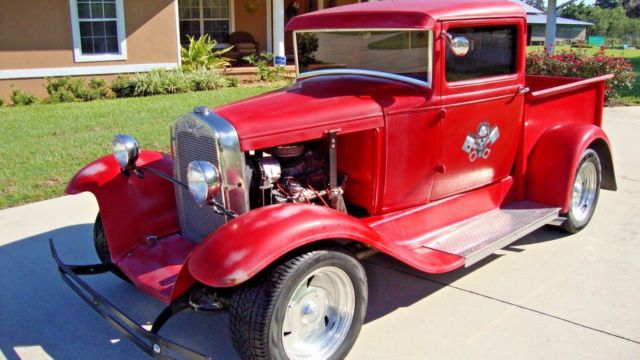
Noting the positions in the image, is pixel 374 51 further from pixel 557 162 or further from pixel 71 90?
pixel 71 90

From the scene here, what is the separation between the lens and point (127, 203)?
3992mm

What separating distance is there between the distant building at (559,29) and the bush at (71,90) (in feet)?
104

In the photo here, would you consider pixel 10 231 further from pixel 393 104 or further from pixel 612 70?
pixel 612 70

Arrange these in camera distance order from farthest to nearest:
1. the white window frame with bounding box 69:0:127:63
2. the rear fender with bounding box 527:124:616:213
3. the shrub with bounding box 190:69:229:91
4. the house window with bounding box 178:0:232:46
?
the house window with bounding box 178:0:232:46, the shrub with bounding box 190:69:229:91, the white window frame with bounding box 69:0:127:63, the rear fender with bounding box 527:124:616:213

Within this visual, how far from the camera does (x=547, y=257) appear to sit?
4609 millimetres

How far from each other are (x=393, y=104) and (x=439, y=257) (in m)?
1.00

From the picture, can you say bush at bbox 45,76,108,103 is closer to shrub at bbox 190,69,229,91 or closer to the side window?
shrub at bbox 190,69,229,91

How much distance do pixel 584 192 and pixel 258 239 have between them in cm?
361

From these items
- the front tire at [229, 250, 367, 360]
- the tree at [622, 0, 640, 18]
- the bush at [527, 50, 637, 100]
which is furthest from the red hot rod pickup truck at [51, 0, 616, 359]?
the tree at [622, 0, 640, 18]

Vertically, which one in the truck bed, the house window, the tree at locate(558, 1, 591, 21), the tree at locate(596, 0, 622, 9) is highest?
the tree at locate(596, 0, 622, 9)

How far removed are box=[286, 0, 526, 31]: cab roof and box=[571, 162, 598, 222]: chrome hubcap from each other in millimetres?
1571

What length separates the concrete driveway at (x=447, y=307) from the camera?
11.2 feet

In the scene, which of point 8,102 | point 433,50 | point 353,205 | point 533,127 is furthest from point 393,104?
point 8,102

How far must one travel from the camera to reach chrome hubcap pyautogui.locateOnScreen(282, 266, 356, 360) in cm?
311
